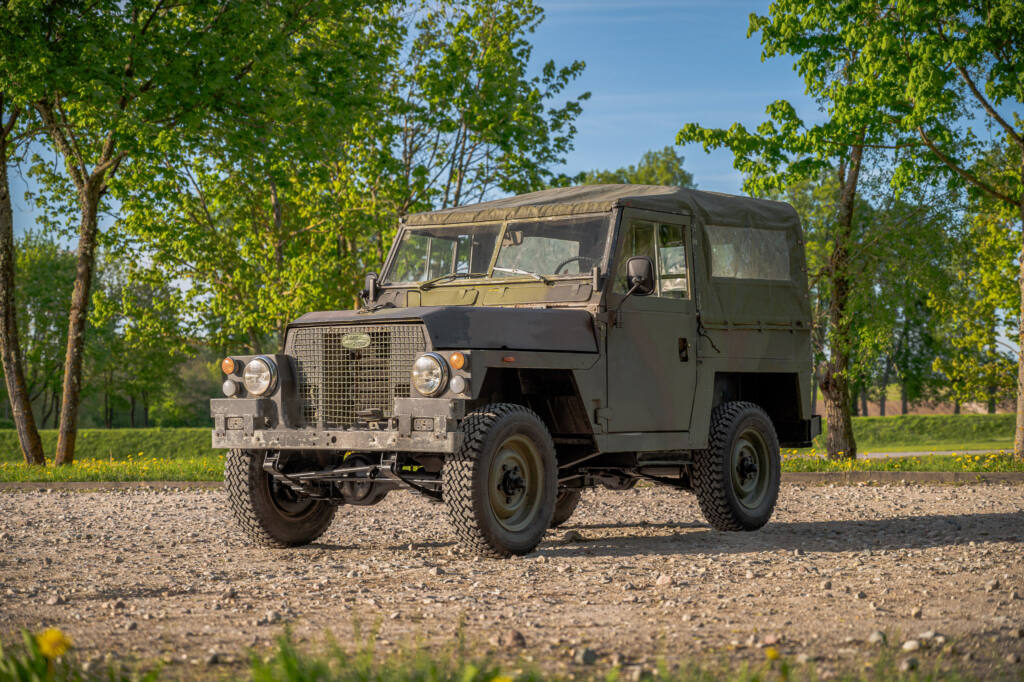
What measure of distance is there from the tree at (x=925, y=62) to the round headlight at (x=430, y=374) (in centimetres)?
1088

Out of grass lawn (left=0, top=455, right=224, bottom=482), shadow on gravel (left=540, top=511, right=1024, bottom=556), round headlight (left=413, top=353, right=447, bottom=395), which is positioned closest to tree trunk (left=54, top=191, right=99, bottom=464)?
grass lawn (left=0, top=455, right=224, bottom=482)

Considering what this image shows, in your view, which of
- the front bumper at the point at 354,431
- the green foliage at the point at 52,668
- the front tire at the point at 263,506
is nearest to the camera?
the green foliage at the point at 52,668

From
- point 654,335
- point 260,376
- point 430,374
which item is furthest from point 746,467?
point 260,376

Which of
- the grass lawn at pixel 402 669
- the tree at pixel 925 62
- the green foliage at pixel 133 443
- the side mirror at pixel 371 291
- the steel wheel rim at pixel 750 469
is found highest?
the tree at pixel 925 62

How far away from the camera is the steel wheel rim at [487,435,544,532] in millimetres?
8180

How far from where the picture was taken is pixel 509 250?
9477 mm

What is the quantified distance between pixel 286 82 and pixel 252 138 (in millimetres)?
1555

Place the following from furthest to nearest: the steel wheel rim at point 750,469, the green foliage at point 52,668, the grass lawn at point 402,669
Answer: the steel wheel rim at point 750,469
the grass lawn at point 402,669
the green foliage at point 52,668

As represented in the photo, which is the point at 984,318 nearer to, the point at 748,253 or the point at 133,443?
the point at 133,443

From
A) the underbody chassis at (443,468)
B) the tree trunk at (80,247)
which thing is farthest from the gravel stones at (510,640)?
the tree trunk at (80,247)

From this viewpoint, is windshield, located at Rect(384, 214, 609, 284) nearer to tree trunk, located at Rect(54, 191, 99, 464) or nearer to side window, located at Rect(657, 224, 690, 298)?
side window, located at Rect(657, 224, 690, 298)

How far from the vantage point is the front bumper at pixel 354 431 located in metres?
7.82

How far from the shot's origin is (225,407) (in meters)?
8.65

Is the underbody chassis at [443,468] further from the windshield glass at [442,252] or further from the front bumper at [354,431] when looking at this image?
the windshield glass at [442,252]
